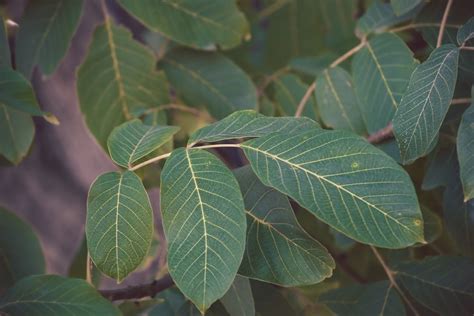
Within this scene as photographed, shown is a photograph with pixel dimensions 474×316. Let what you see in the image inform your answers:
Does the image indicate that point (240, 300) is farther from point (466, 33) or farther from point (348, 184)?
point (466, 33)

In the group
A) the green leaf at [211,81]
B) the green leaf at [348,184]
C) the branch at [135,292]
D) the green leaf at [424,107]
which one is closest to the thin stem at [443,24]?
the green leaf at [424,107]

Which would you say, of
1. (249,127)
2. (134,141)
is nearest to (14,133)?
(134,141)

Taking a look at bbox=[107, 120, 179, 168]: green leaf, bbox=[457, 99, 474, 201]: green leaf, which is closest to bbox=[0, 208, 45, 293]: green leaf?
bbox=[107, 120, 179, 168]: green leaf

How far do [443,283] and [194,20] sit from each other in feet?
1.82

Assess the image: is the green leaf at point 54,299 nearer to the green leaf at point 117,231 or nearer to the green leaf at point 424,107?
the green leaf at point 117,231

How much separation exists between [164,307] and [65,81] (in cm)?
144

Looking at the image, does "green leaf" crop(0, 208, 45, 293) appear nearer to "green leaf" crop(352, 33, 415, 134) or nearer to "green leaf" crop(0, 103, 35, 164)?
"green leaf" crop(0, 103, 35, 164)

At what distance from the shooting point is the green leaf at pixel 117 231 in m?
0.72

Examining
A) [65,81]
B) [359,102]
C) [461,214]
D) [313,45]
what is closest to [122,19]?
[65,81]

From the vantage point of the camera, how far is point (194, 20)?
1135 mm

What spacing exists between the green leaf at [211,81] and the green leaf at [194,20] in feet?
0.16

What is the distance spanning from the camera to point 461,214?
0.90 meters

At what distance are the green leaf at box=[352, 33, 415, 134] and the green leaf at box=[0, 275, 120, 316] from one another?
1.36 ft

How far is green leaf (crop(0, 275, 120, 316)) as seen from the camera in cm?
81
